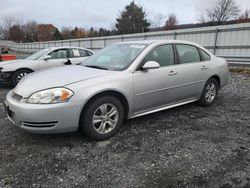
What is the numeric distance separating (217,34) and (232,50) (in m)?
1.22

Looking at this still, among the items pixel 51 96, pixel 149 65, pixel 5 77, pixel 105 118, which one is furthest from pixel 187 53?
pixel 5 77

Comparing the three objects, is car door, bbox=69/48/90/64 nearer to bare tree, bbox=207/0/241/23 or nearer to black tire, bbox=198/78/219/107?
black tire, bbox=198/78/219/107

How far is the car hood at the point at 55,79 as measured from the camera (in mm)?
2868

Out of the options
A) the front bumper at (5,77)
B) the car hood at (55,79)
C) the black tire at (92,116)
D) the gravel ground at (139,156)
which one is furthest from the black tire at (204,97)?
the front bumper at (5,77)

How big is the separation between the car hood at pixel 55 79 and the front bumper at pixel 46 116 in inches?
8.7

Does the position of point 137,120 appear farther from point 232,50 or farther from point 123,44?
point 232,50

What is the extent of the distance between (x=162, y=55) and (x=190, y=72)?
29.2 inches

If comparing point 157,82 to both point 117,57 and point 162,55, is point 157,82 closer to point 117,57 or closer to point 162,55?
point 162,55

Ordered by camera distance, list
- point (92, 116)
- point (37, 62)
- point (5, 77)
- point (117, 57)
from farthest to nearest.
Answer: point (37, 62), point (5, 77), point (117, 57), point (92, 116)

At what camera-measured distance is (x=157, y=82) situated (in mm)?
3600

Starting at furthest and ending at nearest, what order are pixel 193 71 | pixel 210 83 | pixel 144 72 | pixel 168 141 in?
pixel 210 83 < pixel 193 71 < pixel 144 72 < pixel 168 141

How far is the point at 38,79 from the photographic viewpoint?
3.16m

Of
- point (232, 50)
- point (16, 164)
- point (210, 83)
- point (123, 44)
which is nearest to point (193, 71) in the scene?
point (210, 83)

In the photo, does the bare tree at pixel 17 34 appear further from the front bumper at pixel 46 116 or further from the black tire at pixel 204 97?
the front bumper at pixel 46 116
